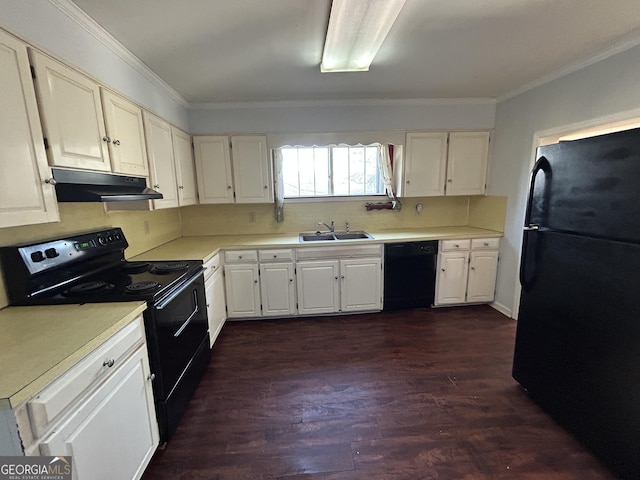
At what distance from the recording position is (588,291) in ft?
5.04

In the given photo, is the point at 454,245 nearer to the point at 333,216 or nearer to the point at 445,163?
the point at 445,163

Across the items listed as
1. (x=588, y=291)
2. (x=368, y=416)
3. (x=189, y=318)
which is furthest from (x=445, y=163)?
(x=189, y=318)

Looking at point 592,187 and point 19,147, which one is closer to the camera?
point 19,147

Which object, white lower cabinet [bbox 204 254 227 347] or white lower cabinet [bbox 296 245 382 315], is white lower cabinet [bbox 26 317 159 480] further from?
white lower cabinet [bbox 296 245 382 315]

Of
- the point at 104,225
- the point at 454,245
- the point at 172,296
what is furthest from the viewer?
the point at 454,245

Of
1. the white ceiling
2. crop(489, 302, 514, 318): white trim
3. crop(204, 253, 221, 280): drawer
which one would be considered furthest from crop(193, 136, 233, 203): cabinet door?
crop(489, 302, 514, 318): white trim

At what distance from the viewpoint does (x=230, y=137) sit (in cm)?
321

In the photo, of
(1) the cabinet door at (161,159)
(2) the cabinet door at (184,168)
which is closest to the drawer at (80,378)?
(1) the cabinet door at (161,159)

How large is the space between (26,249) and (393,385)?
2390 millimetres

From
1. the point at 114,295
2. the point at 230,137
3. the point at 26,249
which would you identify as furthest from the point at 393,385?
the point at 230,137

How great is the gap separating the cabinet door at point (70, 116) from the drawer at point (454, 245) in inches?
123

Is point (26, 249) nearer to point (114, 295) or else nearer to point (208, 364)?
point (114, 295)

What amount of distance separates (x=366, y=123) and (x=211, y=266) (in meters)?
2.32

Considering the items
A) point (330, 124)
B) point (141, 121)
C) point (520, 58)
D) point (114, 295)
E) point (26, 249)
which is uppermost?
point (520, 58)
